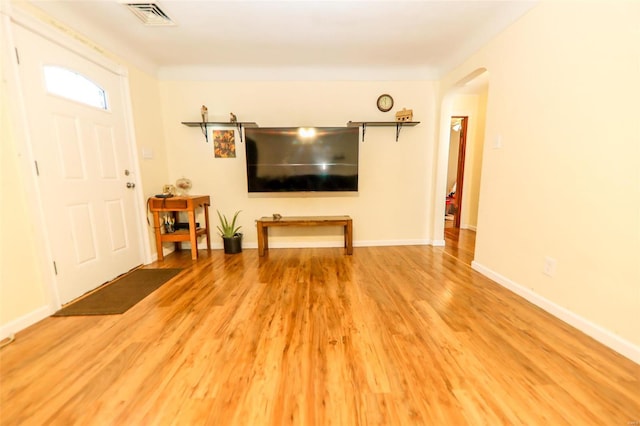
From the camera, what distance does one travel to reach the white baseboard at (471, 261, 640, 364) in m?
1.37

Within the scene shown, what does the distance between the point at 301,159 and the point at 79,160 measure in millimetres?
2191

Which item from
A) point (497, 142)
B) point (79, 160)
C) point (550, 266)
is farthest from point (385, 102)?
point (79, 160)

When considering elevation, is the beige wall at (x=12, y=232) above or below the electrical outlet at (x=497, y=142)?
below

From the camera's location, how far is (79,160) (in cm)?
218

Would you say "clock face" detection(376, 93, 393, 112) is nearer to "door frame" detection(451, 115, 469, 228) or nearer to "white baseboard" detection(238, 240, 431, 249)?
"door frame" detection(451, 115, 469, 228)

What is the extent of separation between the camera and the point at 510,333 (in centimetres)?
158

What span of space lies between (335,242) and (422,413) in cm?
262

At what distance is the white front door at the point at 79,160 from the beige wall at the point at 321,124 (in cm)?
77

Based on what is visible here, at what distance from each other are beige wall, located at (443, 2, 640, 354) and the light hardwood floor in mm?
289

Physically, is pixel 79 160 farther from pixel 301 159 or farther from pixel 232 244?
pixel 301 159

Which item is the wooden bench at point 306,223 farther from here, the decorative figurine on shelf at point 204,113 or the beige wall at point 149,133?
the decorative figurine on shelf at point 204,113

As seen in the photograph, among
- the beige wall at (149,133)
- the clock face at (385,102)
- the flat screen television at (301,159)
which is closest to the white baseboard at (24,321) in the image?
the beige wall at (149,133)

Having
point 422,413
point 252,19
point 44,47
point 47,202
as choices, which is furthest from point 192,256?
point 422,413

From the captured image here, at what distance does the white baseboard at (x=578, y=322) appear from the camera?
4.49 feet
